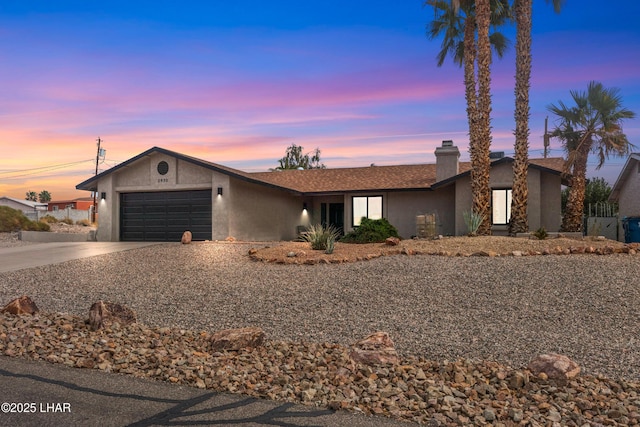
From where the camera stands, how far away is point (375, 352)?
560 centimetres

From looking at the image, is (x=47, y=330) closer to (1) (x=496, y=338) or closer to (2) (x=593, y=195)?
(1) (x=496, y=338)

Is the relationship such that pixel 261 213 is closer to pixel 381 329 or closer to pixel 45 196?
pixel 381 329

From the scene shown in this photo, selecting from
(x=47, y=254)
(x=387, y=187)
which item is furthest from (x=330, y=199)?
(x=47, y=254)

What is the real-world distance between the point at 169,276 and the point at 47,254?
7.66m

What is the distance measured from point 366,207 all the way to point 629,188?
15.0 m

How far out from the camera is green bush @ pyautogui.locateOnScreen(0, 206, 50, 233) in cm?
2809

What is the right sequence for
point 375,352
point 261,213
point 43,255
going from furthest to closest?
1. point 261,213
2. point 43,255
3. point 375,352

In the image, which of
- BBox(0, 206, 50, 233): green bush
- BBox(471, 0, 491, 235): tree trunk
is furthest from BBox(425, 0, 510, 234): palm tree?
BBox(0, 206, 50, 233): green bush

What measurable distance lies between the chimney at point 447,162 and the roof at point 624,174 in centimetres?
954

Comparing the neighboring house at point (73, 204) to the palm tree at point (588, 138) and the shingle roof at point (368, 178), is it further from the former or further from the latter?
the palm tree at point (588, 138)

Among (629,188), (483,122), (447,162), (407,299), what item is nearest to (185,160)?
(447,162)

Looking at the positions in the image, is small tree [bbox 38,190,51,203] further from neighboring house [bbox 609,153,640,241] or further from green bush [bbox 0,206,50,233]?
neighboring house [bbox 609,153,640,241]

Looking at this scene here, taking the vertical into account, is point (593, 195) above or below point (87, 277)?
above

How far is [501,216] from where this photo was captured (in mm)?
20734
